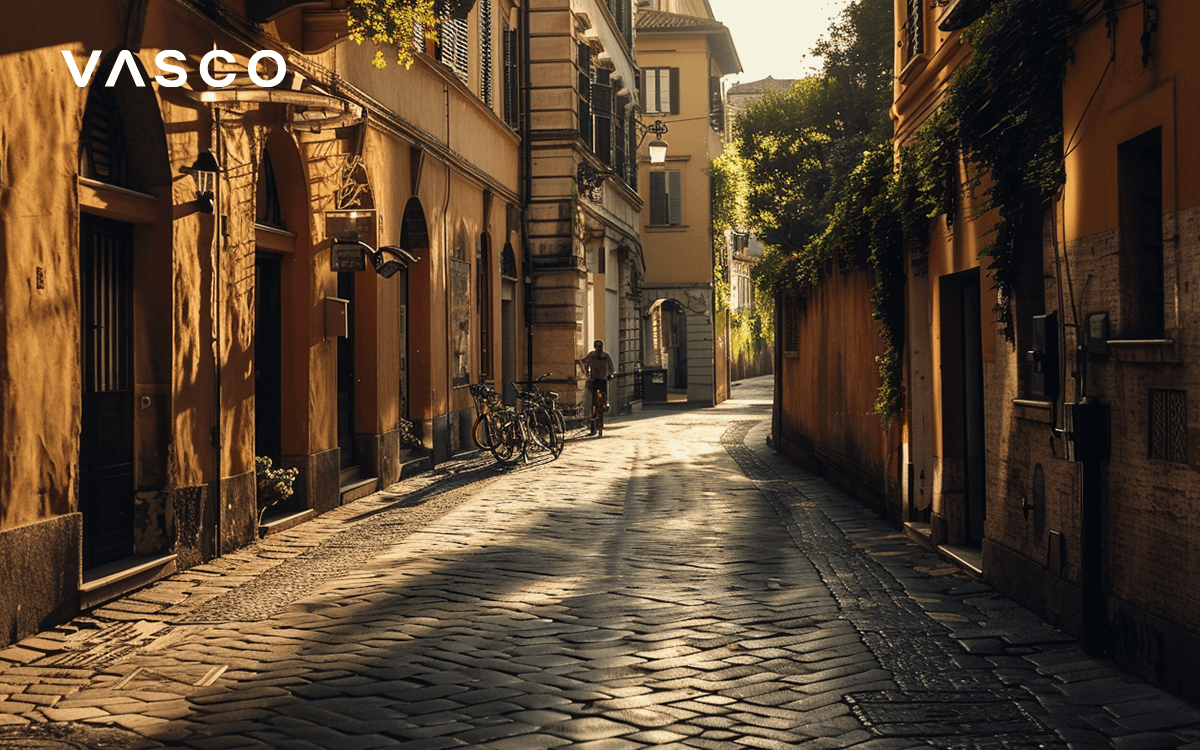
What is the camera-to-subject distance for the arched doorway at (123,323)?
27.7 ft

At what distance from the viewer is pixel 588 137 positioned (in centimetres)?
2695

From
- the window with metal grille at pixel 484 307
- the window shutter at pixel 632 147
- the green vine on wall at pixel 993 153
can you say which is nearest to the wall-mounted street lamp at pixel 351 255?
the green vine on wall at pixel 993 153

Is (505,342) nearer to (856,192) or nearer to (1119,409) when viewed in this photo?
(856,192)

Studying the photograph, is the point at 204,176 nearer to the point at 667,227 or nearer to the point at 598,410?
the point at 598,410

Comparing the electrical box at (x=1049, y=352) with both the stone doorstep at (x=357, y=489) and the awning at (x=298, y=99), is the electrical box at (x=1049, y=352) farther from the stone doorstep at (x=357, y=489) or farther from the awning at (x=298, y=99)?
the stone doorstep at (x=357, y=489)

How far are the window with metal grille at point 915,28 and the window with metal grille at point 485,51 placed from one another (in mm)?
9904

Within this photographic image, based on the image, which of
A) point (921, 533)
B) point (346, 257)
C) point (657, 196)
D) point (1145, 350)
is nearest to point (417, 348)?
point (346, 257)

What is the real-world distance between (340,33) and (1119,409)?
27.0ft

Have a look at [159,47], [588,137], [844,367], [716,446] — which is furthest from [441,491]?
[588,137]

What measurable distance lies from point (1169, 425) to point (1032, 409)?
1.90 metres

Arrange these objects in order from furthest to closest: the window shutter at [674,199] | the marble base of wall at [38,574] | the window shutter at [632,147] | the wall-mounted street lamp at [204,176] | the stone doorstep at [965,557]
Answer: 1. the window shutter at [674,199]
2. the window shutter at [632,147]
3. the wall-mounted street lamp at [204,176]
4. the stone doorstep at [965,557]
5. the marble base of wall at [38,574]

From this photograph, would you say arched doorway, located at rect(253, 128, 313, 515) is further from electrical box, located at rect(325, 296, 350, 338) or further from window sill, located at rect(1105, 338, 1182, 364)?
window sill, located at rect(1105, 338, 1182, 364)

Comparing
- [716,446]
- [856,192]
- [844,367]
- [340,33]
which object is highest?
[340,33]

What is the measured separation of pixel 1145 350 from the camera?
572cm
